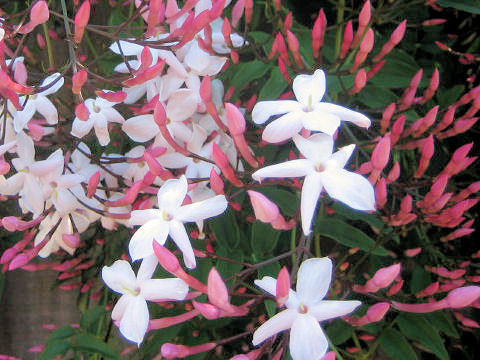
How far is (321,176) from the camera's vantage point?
61 cm

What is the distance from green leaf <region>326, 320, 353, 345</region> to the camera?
0.91 meters

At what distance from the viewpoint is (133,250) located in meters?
0.65

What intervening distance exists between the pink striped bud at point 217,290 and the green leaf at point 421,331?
418 millimetres

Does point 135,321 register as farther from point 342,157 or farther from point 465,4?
point 465,4

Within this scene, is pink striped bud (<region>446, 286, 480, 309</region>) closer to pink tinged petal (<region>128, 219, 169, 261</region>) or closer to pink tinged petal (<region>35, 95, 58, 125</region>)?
pink tinged petal (<region>128, 219, 169, 261</region>)

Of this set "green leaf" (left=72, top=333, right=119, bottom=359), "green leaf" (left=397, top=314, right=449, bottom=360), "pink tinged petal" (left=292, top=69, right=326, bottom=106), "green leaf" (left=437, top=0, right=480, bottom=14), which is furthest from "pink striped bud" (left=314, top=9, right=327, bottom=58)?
"green leaf" (left=72, top=333, right=119, bottom=359)

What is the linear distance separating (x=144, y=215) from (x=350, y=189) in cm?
26

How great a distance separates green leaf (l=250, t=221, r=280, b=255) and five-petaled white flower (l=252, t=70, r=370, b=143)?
0.23 metres

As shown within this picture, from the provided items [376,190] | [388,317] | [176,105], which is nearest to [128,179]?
[176,105]

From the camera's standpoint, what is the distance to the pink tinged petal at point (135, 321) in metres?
0.65

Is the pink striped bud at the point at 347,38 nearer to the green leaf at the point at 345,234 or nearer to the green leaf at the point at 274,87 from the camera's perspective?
the green leaf at the point at 274,87

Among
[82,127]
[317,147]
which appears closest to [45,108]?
[82,127]

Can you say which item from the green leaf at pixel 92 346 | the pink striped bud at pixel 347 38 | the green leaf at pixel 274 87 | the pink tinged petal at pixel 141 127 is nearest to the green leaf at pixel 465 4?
the pink striped bud at pixel 347 38

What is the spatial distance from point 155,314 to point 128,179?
0.27 metres
